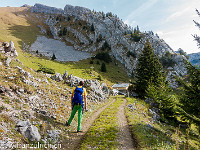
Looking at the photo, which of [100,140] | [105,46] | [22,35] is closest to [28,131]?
[100,140]

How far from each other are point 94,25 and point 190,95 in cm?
11651

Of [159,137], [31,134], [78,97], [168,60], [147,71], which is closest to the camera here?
[31,134]

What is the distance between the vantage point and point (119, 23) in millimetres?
108188

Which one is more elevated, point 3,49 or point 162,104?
point 3,49

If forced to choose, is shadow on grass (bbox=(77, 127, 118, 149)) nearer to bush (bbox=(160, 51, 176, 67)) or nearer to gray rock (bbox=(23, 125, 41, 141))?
gray rock (bbox=(23, 125, 41, 141))

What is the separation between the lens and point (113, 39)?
10019 centimetres

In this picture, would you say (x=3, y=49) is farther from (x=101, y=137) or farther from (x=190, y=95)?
(x=190, y=95)

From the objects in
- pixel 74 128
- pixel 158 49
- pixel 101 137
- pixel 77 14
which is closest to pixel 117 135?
pixel 101 137

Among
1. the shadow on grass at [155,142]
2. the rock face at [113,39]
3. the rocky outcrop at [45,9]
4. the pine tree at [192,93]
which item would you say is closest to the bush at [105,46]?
the rock face at [113,39]

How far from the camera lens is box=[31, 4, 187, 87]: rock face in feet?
291

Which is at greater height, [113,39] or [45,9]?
[45,9]

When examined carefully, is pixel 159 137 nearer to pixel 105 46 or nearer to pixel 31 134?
pixel 31 134

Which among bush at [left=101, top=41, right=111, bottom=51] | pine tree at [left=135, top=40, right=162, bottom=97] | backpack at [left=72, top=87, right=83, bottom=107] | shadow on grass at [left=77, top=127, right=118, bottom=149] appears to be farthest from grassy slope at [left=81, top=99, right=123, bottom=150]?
bush at [left=101, top=41, right=111, bottom=51]

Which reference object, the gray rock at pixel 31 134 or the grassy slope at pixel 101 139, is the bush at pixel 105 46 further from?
the gray rock at pixel 31 134
